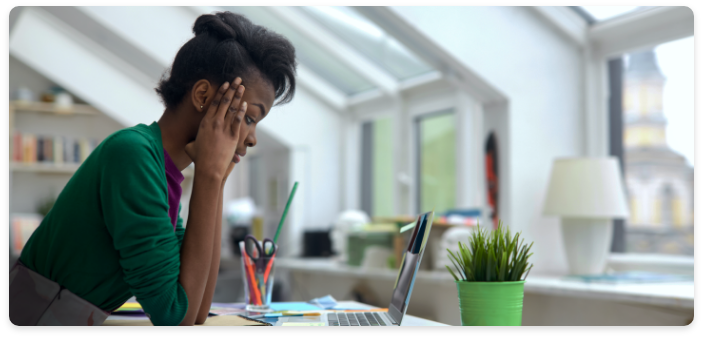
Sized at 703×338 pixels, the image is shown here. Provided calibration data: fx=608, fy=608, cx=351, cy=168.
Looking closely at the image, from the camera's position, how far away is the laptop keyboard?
97 centimetres

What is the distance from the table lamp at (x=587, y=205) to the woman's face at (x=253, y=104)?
66.9 inches

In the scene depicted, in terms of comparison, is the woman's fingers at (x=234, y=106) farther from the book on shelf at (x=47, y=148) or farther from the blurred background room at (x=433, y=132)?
the book on shelf at (x=47, y=148)

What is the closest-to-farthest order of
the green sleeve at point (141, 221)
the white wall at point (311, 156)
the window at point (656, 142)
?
the green sleeve at point (141, 221)
the window at point (656, 142)
the white wall at point (311, 156)

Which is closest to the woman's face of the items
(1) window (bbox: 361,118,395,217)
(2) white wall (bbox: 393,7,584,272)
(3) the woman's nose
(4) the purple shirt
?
(3) the woman's nose

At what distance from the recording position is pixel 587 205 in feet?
7.64

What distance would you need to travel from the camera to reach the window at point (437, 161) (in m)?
3.50

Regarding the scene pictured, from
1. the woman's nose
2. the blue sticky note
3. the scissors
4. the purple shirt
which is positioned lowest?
the blue sticky note

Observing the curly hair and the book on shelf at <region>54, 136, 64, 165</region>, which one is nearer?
the curly hair

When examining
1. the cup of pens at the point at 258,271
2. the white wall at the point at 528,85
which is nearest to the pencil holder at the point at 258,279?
the cup of pens at the point at 258,271

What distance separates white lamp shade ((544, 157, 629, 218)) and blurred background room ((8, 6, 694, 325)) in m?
0.04

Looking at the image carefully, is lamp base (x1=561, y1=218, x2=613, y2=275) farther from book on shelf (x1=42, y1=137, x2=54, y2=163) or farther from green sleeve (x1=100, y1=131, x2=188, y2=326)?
book on shelf (x1=42, y1=137, x2=54, y2=163)

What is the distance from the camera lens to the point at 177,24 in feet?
12.5

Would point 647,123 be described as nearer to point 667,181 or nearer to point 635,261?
point 667,181
